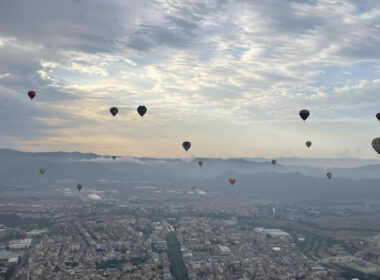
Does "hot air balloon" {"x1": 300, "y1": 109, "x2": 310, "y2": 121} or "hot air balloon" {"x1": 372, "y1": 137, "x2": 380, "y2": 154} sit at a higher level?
"hot air balloon" {"x1": 300, "y1": 109, "x2": 310, "y2": 121}

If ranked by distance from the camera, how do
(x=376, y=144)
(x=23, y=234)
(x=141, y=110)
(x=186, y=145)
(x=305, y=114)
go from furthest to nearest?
(x=23, y=234) < (x=186, y=145) < (x=141, y=110) < (x=305, y=114) < (x=376, y=144)

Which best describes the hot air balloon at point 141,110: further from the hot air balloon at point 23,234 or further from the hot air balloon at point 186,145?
the hot air balloon at point 23,234

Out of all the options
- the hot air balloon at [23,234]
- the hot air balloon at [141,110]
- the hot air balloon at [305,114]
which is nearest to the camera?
the hot air balloon at [305,114]

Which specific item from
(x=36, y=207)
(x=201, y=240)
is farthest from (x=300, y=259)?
(x=36, y=207)

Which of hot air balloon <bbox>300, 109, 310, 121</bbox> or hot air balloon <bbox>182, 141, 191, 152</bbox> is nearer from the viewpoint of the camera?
hot air balloon <bbox>300, 109, 310, 121</bbox>

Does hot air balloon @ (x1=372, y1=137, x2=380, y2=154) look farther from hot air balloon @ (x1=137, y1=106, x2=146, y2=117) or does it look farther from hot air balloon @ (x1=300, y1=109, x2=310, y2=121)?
hot air balloon @ (x1=137, y1=106, x2=146, y2=117)

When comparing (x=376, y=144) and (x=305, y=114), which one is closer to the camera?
(x=376, y=144)

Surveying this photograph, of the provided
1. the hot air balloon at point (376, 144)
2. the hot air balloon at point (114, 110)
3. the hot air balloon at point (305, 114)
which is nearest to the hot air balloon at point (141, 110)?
the hot air balloon at point (114, 110)

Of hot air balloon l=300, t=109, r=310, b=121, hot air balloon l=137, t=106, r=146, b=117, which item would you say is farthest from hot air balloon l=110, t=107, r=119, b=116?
hot air balloon l=300, t=109, r=310, b=121

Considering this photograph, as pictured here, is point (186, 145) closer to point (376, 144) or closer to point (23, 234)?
point (376, 144)

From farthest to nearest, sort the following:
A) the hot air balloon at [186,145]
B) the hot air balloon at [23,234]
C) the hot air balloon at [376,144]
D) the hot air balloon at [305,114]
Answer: the hot air balloon at [23,234] → the hot air balloon at [186,145] → the hot air balloon at [305,114] → the hot air balloon at [376,144]

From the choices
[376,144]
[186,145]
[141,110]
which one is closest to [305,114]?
[376,144]

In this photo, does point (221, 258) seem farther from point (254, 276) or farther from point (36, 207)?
point (36, 207)
